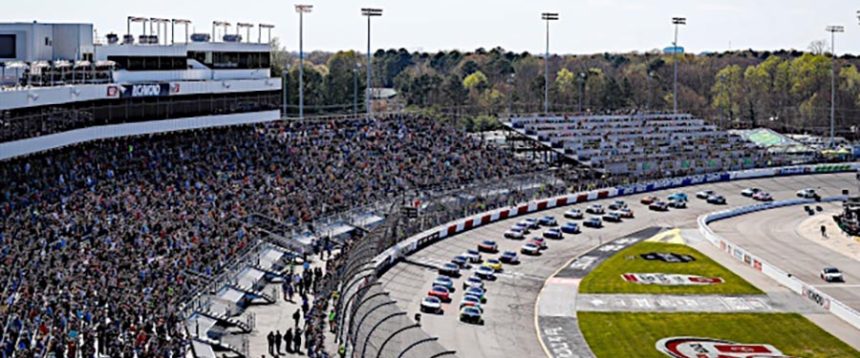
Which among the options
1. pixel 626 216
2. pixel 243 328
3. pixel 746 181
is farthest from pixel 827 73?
pixel 243 328

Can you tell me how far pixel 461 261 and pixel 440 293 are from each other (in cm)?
806

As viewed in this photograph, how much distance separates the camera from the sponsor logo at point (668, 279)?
66.4 metres

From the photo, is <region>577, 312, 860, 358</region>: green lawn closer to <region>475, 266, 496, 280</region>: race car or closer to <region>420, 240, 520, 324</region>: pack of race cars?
<region>420, 240, 520, 324</region>: pack of race cars

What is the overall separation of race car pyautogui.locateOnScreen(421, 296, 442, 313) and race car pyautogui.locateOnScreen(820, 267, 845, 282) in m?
23.7

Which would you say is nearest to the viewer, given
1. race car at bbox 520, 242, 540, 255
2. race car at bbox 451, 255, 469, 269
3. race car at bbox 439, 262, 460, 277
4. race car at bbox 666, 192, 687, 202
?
race car at bbox 439, 262, 460, 277

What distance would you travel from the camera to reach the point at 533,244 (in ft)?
240

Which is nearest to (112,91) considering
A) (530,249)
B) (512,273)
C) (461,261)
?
(461,261)

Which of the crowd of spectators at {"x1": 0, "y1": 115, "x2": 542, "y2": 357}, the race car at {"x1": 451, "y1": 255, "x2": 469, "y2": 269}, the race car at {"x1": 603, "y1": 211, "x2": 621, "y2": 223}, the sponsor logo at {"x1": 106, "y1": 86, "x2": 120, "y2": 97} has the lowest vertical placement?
the race car at {"x1": 451, "y1": 255, "x2": 469, "y2": 269}

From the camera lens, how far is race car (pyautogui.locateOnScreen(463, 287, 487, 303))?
58531mm

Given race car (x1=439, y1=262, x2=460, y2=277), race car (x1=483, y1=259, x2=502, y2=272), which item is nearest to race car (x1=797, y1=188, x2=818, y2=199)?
race car (x1=483, y1=259, x2=502, y2=272)

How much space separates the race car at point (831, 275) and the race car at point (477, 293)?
2033 centimetres

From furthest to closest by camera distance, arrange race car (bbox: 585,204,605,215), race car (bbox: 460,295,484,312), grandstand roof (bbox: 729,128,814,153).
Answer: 1. grandstand roof (bbox: 729,128,814,153)
2. race car (bbox: 585,204,605,215)
3. race car (bbox: 460,295,484,312)

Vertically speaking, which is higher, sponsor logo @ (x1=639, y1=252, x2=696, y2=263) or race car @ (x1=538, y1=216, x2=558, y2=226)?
race car @ (x1=538, y1=216, x2=558, y2=226)

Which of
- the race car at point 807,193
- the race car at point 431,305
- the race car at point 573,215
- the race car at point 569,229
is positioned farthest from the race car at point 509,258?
the race car at point 807,193
